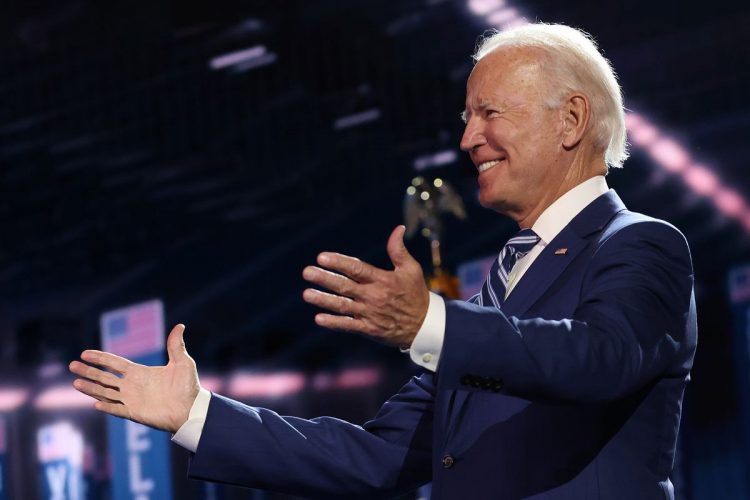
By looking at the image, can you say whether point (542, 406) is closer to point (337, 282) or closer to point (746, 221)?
point (337, 282)

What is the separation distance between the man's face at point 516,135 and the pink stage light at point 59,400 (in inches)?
301

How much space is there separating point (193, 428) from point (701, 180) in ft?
21.6

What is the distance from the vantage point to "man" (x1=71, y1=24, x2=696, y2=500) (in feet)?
4.01

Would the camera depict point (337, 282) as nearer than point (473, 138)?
Yes

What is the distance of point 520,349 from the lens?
1.22m

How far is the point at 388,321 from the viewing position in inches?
47.6

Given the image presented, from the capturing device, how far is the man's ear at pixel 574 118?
5.28ft

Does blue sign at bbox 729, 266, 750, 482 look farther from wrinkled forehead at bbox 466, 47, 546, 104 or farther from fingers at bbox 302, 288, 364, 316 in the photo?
fingers at bbox 302, 288, 364, 316

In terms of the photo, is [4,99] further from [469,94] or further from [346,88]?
[469,94]

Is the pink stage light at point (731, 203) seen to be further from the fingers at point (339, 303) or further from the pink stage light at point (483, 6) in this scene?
the fingers at point (339, 303)

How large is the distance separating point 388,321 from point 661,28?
512 centimetres

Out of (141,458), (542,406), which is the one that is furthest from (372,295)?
(141,458)

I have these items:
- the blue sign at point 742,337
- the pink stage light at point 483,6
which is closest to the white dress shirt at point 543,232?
the pink stage light at point 483,6

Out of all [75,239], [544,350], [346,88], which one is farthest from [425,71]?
[544,350]
